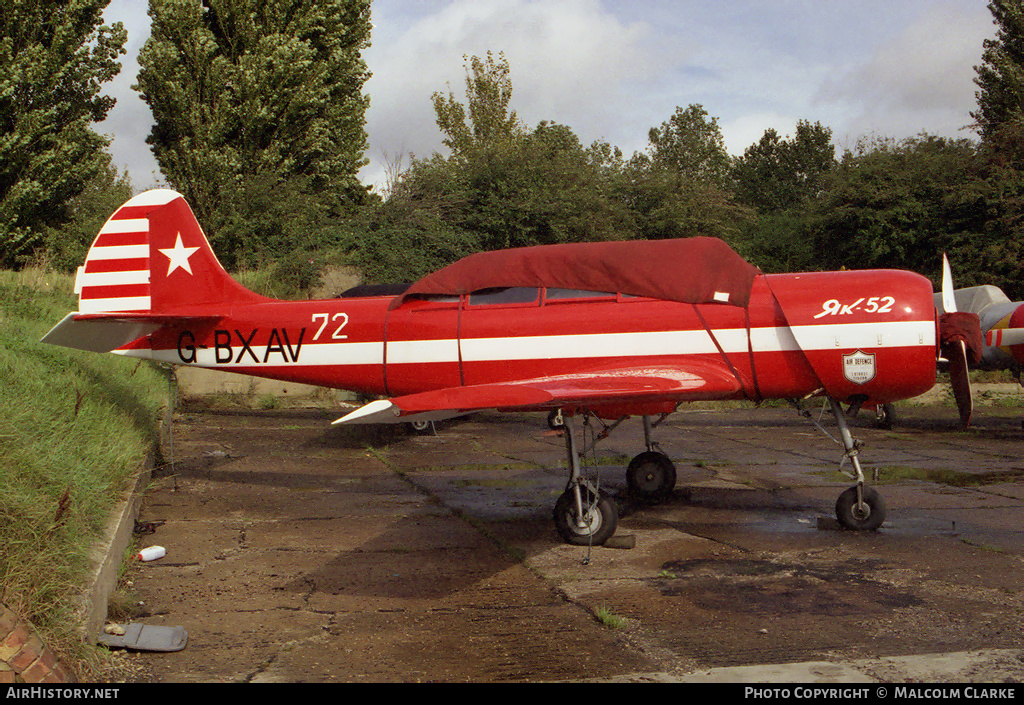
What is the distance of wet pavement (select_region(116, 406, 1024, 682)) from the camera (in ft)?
14.4

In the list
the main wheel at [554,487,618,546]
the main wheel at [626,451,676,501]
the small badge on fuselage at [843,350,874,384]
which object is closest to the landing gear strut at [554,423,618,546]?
the main wheel at [554,487,618,546]

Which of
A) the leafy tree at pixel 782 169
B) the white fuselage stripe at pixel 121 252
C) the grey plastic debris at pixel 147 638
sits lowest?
the grey plastic debris at pixel 147 638

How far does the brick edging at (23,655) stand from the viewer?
11.9 ft

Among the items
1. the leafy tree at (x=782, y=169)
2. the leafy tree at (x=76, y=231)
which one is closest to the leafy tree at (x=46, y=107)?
the leafy tree at (x=76, y=231)

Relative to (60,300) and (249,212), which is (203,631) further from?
(249,212)

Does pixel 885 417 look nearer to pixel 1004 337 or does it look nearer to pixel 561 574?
pixel 1004 337

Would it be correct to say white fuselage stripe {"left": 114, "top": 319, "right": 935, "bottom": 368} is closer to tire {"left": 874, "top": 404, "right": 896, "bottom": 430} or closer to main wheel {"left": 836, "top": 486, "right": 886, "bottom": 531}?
main wheel {"left": 836, "top": 486, "right": 886, "bottom": 531}

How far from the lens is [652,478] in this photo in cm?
858

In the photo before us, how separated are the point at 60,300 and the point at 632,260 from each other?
41.6ft

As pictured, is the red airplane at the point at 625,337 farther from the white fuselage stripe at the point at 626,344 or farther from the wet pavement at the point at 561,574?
the wet pavement at the point at 561,574

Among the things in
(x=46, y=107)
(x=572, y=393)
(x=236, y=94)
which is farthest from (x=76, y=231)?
(x=572, y=393)

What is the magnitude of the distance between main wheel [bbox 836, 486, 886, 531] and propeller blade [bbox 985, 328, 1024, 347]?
7586 mm

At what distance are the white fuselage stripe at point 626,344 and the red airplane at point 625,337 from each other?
0.01 metres

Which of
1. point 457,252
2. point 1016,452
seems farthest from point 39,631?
point 457,252
